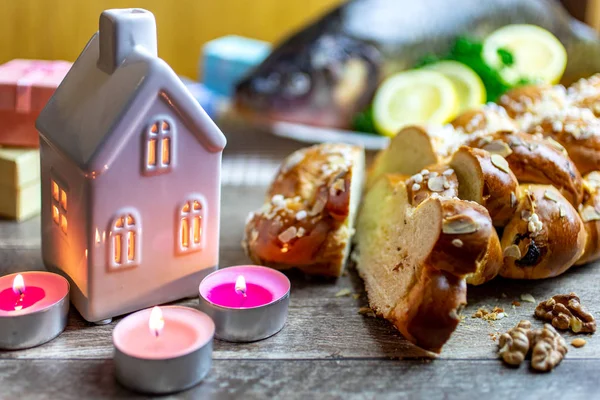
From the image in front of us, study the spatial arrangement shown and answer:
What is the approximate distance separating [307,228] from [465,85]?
1.21 m

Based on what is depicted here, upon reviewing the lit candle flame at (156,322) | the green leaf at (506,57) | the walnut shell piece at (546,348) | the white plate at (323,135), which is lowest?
the walnut shell piece at (546,348)

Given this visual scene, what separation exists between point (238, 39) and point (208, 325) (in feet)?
6.77

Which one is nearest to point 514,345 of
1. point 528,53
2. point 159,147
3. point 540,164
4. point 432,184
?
point 432,184

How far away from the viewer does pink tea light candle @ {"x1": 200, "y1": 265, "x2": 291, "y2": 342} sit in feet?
4.82

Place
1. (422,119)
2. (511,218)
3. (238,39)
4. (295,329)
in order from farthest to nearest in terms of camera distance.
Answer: (238,39) < (422,119) < (511,218) < (295,329)

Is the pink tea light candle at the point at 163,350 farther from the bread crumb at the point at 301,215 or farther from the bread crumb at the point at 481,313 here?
the bread crumb at the point at 481,313

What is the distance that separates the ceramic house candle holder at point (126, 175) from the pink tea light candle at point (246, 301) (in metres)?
0.09

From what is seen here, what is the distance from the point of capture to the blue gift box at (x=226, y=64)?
2.98m

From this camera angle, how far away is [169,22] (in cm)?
338

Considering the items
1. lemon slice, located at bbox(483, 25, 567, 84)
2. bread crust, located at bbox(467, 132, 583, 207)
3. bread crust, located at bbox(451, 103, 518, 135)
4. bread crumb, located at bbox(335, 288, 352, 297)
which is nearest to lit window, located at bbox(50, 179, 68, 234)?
bread crumb, located at bbox(335, 288, 352, 297)

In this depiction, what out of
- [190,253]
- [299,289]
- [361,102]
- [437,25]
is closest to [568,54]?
[437,25]

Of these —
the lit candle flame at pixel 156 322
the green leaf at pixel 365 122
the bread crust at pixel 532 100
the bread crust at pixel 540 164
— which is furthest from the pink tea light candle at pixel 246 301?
the green leaf at pixel 365 122

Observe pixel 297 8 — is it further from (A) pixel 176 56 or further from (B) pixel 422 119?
(B) pixel 422 119

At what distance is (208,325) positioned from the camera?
139 cm
